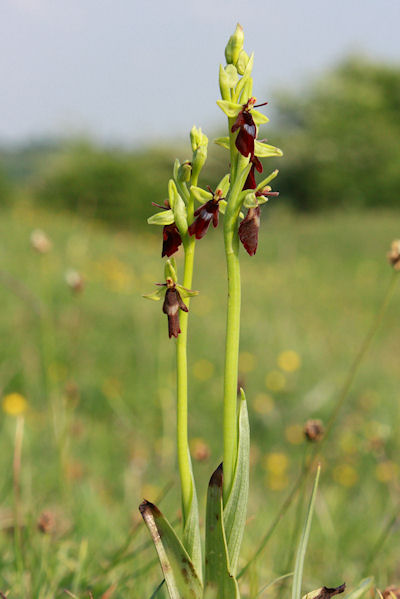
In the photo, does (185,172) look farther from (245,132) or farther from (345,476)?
(345,476)

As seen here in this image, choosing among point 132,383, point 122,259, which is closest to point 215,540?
point 132,383

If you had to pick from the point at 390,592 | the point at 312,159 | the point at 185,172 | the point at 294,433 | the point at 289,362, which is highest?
the point at 312,159

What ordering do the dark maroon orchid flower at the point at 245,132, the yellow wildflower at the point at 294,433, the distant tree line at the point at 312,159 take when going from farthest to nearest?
the distant tree line at the point at 312,159 < the yellow wildflower at the point at 294,433 < the dark maroon orchid flower at the point at 245,132

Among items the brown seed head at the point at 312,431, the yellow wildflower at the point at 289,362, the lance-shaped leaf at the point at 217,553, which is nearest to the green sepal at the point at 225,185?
the lance-shaped leaf at the point at 217,553

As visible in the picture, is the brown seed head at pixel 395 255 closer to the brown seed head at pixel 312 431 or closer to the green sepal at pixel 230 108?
the brown seed head at pixel 312 431

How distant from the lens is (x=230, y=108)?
941mm

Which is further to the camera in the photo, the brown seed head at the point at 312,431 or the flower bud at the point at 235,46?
the brown seed head at the point at 312,431

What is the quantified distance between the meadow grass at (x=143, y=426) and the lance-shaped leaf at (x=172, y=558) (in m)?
0.28

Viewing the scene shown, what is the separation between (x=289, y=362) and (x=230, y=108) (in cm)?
352

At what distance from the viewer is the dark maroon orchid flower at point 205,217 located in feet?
3.14

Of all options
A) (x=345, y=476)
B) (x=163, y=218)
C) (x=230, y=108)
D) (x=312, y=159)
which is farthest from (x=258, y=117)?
(x=312, y=159)

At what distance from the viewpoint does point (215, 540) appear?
965 millimetres

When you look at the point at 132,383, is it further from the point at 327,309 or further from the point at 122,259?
the point at 327,309

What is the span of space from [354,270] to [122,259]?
445cm
